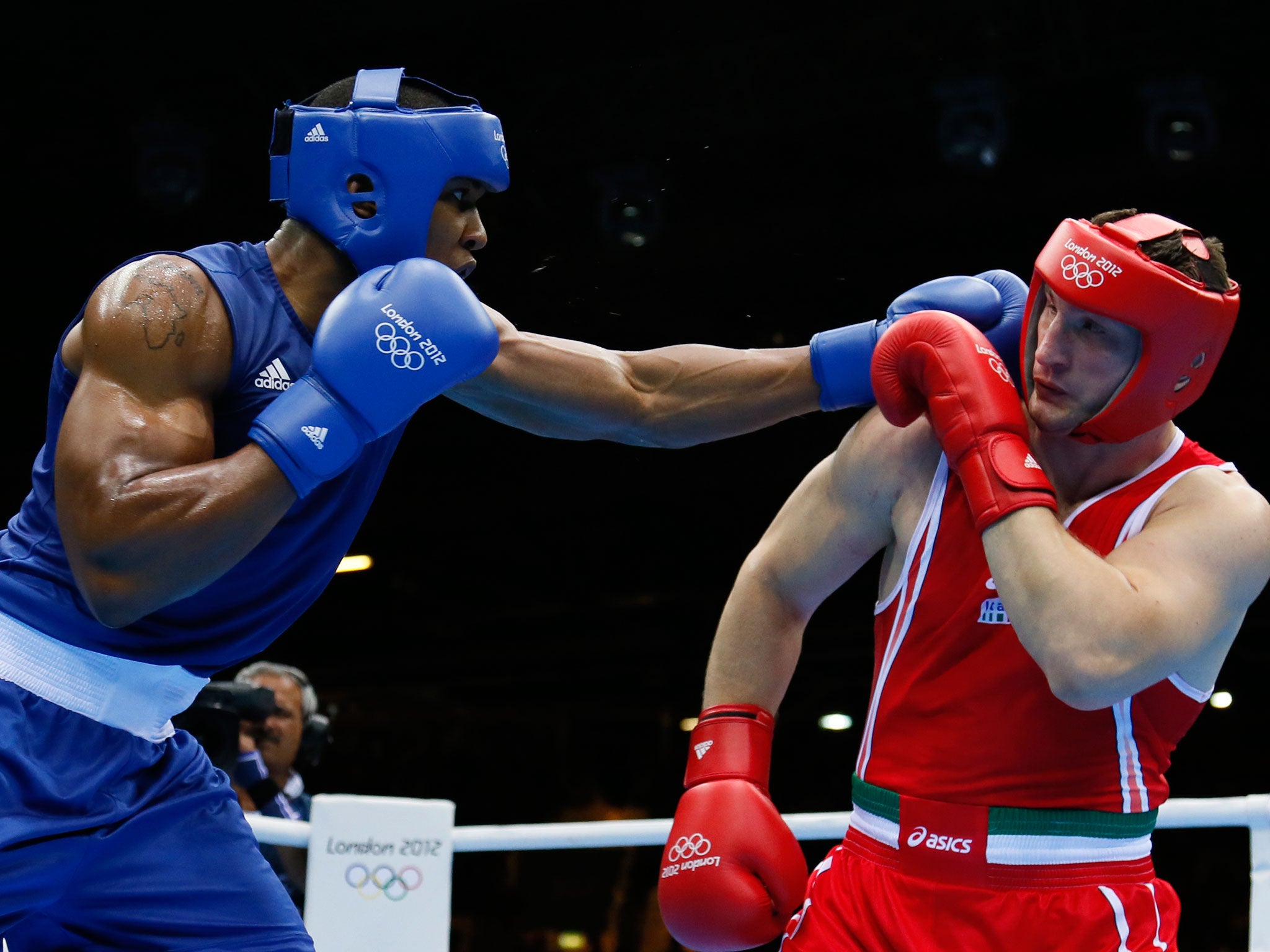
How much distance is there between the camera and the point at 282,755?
4.52 metres

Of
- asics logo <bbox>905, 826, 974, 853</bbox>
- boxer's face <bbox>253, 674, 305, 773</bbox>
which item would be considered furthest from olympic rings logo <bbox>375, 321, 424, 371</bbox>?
boxer's face <bbox>253, 674, 305, 773</bbox>

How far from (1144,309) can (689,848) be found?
3.11 ft

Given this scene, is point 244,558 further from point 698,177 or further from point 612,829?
point 698,177

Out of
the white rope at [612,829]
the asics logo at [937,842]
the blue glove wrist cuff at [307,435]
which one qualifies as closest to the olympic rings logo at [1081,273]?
the asics logo at [937,842]

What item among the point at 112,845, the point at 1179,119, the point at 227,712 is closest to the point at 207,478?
the point at 112,845

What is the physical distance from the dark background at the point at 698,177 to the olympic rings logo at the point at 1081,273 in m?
3.88

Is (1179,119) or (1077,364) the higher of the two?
(1179,119)

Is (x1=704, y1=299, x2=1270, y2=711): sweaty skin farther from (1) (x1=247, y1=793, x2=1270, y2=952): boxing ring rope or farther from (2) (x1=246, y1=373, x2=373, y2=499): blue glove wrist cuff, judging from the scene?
(2) (x1=246, y1=373, x2=373, y2=499): blue glove wrist cuff

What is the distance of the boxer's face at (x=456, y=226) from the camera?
1988 mm

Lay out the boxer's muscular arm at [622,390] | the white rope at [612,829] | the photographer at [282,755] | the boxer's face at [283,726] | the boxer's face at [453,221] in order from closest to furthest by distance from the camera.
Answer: the boxer's face at [453,221]
the boxer's muscular arm at [622,390]
the white rope at [612,829]
the photographer at [282,755]
the boxer's face at [283,726]

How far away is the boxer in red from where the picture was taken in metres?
1.62

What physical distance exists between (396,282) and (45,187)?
671 centimetres

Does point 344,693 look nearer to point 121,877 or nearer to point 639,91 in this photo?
point 639,91

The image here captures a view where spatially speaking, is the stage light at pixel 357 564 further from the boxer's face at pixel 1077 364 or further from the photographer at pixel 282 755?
the boxer's face at pixel 1077 364
